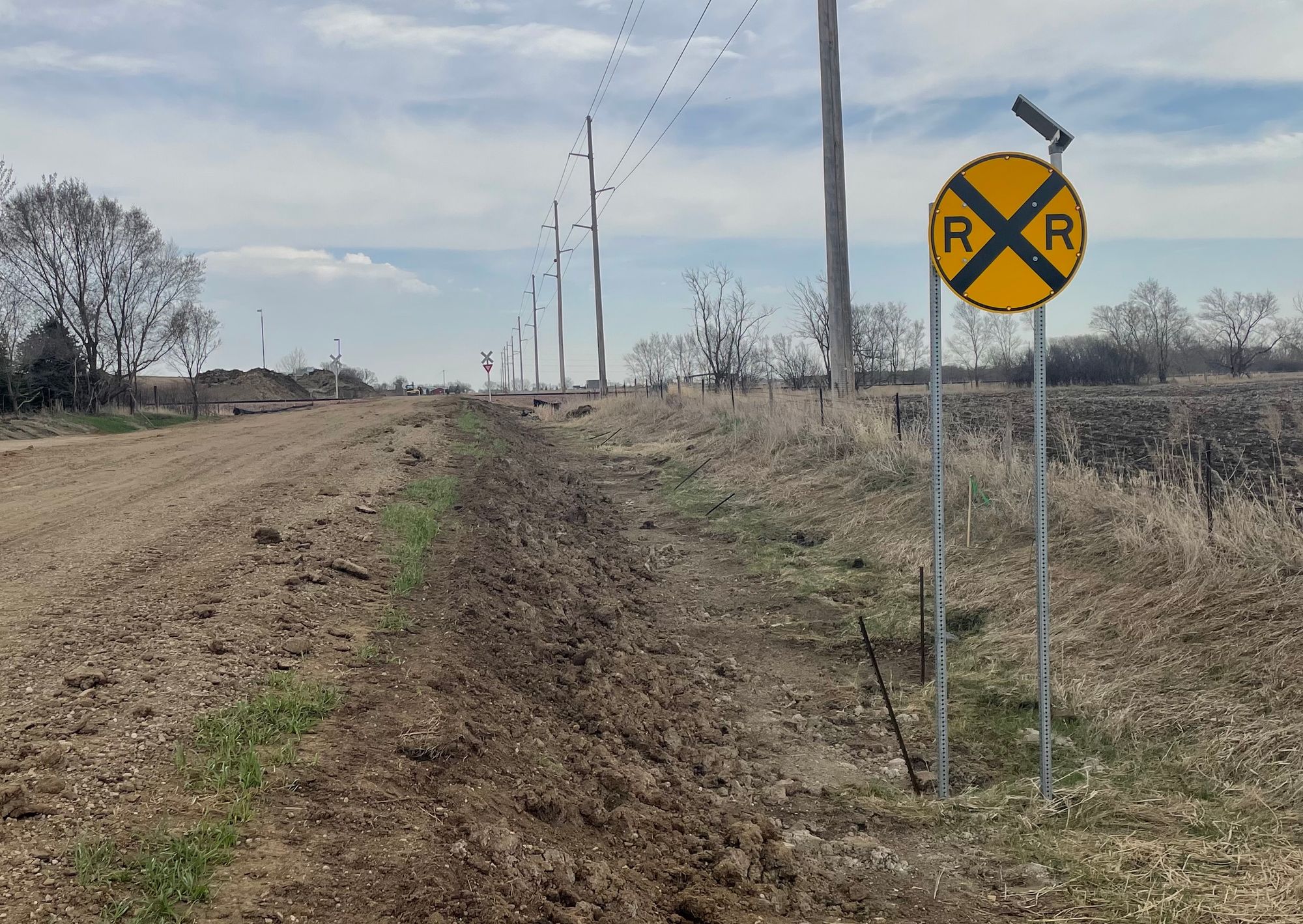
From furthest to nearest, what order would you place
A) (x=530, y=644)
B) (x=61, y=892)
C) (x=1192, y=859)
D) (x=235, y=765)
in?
1. (x=530, y=644)
2. (x=1192, y=859)
3. (x=235, y=765)
4. (x=61, y=892)

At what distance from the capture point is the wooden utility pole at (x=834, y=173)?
15.5 m

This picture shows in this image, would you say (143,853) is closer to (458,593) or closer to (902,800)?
(902,800)

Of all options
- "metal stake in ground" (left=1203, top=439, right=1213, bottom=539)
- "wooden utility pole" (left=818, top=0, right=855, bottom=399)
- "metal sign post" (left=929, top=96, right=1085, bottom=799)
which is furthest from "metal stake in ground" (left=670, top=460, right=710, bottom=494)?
"metal sign post" (left=929, top=96, right=1085, bottom=799)

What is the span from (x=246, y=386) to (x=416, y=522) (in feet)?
202

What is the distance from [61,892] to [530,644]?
3.88 metres

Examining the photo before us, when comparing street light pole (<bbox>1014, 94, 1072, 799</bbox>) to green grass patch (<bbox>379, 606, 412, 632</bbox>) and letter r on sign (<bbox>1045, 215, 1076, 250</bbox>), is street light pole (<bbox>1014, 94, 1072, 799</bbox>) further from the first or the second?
green grass patch (<bbox>379, 606, 412, 632</bbox>)

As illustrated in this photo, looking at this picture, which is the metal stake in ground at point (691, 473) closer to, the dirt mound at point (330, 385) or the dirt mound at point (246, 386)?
the dirt mound at point (246, 386)

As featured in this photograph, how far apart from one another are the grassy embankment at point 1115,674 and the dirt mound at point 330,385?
73.4 m

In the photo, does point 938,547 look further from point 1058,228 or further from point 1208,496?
point 1208,496

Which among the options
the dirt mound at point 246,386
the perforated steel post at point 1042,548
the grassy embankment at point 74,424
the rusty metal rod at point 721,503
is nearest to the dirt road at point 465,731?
the perforated steel post at point 1042,548

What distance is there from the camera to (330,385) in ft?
269

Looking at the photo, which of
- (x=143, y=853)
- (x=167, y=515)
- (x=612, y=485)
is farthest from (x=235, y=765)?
(x=612, y=485)

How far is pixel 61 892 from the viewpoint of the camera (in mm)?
2654

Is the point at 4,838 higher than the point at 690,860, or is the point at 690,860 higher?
the point at 4,838
